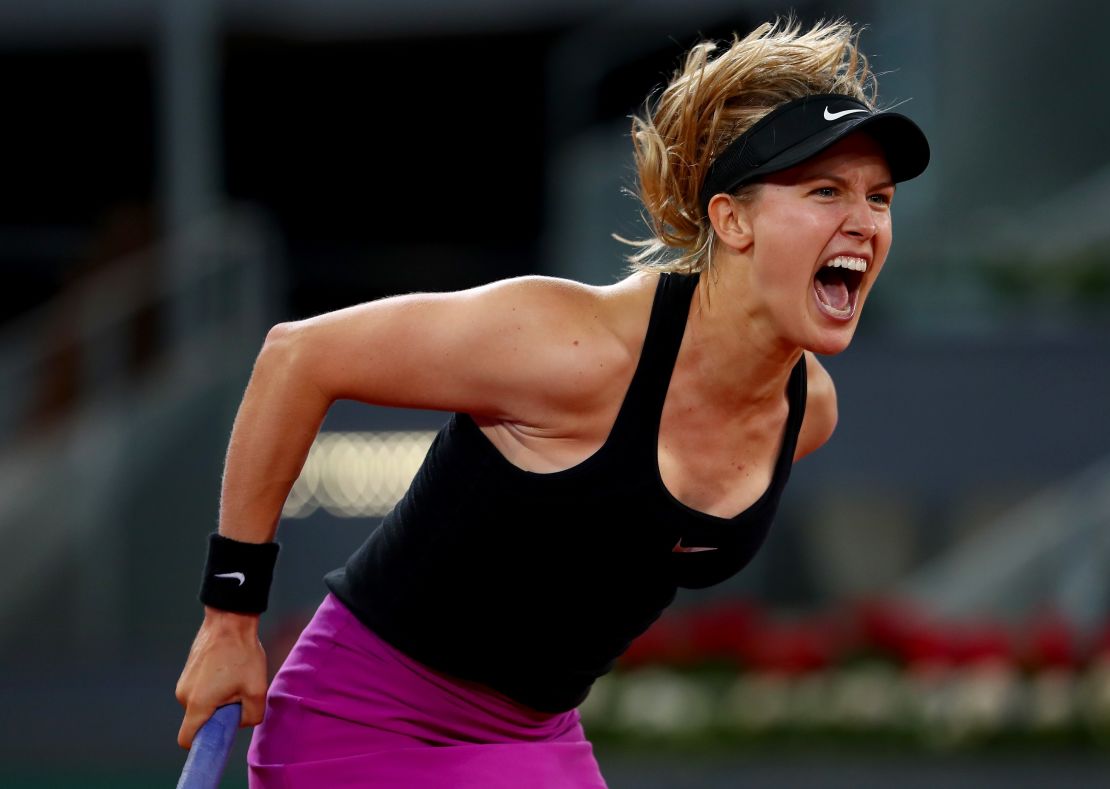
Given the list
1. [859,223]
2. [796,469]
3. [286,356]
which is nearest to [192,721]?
[286,356]

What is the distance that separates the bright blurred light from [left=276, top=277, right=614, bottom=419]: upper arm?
21.4 ft

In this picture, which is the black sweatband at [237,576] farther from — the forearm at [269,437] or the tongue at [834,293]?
the tongue at [834,293]

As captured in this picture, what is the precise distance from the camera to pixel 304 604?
8859mm

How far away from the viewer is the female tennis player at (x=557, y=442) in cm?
235

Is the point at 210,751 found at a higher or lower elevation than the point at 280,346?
lower

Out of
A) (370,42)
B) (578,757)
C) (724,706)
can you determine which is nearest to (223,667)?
(578,757)

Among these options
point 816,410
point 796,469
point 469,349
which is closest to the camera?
point 469,349

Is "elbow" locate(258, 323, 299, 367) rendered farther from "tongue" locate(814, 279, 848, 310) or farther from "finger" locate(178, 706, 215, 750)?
"tongue" locate(814, 279, 848, 310)

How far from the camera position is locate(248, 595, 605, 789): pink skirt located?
2.47m

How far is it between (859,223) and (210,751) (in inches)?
46.4

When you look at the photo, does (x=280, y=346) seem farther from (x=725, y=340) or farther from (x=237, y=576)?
(x=725, y=340)

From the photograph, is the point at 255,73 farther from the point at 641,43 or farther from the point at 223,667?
the point at 223,667

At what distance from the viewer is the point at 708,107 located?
246 centimetres

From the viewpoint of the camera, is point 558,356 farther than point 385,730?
No
